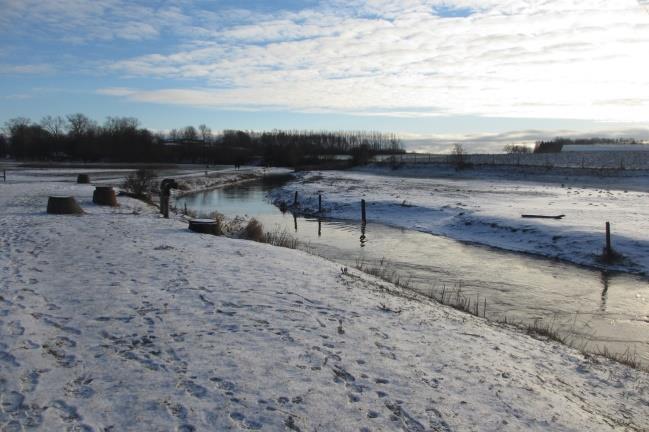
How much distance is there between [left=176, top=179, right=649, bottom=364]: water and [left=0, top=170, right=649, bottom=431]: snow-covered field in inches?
103

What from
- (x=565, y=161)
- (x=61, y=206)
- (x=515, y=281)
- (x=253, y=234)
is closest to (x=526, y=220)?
(x=515, y=281)

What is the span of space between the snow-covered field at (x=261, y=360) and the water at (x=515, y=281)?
2.62 m

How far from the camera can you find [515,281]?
15.7m

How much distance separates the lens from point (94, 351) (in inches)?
253

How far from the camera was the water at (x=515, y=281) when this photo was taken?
1141 centimetres

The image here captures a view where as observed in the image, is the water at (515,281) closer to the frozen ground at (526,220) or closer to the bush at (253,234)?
the frozen ground at (526,220)

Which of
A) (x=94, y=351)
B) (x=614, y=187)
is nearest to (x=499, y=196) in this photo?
(x=614, y=187)

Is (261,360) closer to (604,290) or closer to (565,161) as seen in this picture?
(604,290)

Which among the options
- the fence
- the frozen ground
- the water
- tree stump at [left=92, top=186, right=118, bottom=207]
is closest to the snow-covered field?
the water

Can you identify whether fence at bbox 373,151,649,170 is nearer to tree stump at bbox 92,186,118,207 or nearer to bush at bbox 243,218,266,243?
bush at bbox 243,218,266,243

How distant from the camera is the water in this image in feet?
37.4

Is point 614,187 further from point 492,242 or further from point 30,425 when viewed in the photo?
point 30,425

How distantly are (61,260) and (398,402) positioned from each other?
871 centimetres

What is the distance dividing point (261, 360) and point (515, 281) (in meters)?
11.5
